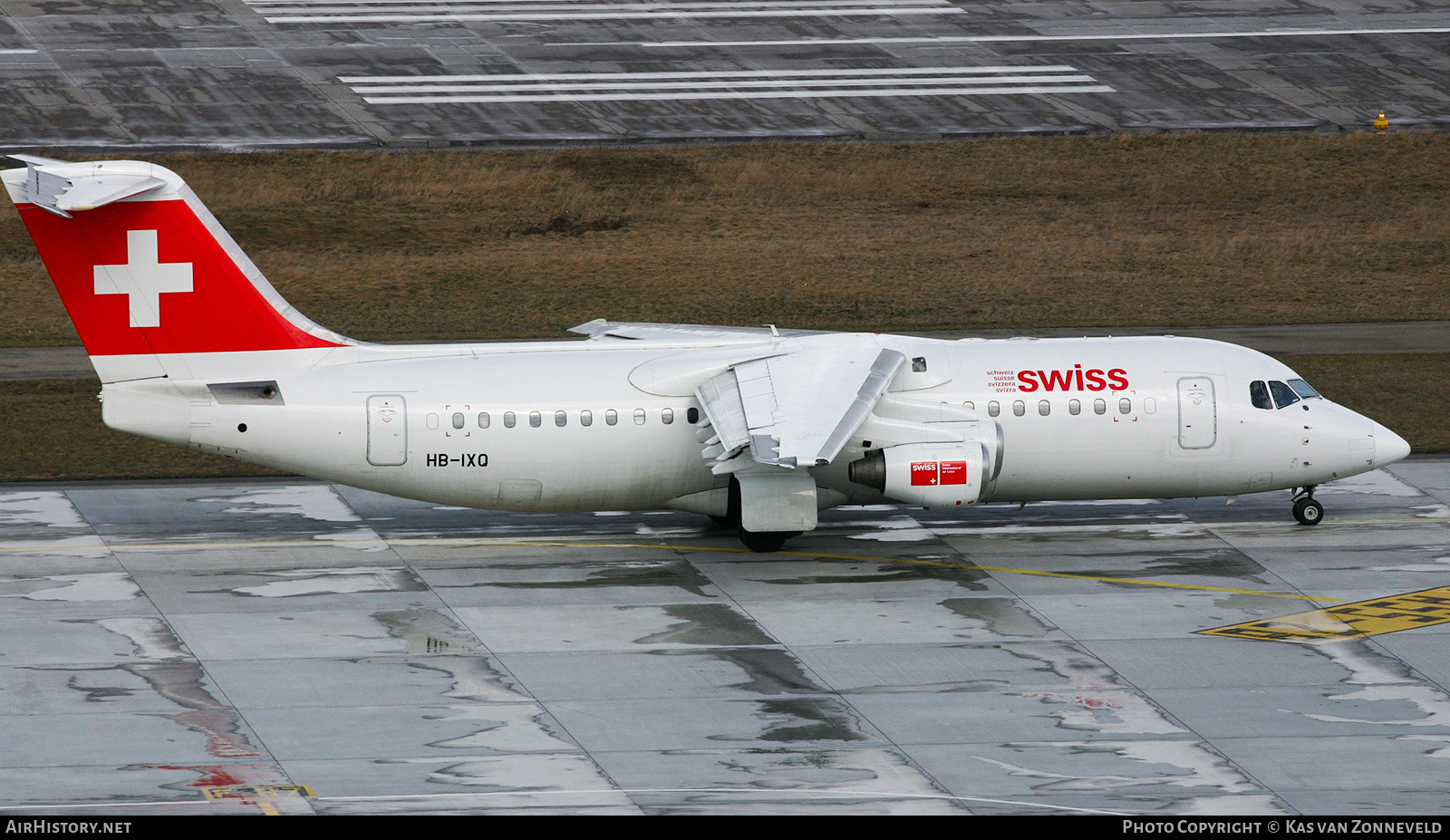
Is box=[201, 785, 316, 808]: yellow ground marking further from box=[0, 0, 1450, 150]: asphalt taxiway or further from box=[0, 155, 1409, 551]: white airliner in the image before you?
box=[0, 0, 1450, 150]: asphalt taxiway

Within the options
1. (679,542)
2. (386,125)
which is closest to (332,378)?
(679,542)

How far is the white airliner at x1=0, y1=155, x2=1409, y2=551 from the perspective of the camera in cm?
2845

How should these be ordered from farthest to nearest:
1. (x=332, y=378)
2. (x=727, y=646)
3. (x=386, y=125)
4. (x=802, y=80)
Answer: (x=802, y=80) → (x=386, y=125) → (x=332, y=378) → (x=727, y=646)

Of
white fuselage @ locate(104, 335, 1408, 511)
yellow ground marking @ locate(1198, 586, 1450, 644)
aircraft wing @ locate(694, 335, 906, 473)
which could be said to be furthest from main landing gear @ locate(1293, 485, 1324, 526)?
aircraft wing @ locate(694, 335, 906, 473)

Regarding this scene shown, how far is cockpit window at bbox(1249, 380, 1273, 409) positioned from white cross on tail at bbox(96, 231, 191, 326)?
60.1ft

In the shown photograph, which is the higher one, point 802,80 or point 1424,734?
point 802,80

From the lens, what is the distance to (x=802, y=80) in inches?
2704

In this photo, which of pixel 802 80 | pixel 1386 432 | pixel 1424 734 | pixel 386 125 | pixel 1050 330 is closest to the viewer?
pixel 1424 734

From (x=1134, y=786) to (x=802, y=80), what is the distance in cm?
5122

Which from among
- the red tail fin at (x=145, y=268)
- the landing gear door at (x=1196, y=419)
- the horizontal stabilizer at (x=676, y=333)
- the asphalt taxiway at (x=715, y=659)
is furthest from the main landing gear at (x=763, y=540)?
the red tail fin at (x=145, y=268)

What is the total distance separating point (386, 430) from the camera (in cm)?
2927

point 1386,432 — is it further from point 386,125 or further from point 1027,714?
point 386,125

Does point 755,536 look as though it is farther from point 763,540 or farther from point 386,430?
point 386,430

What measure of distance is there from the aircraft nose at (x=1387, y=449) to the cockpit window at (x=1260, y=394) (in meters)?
2.02
